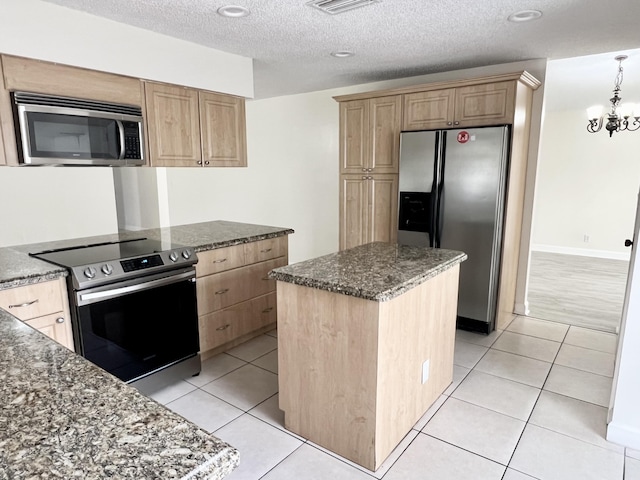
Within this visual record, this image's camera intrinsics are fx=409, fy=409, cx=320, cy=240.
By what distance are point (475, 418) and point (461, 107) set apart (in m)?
2.39

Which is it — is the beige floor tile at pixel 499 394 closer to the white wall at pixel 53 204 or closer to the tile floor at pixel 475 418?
the tile floor at pixel 475 418

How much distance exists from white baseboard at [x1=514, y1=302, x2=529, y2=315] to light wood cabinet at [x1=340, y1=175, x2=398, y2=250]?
1.39m

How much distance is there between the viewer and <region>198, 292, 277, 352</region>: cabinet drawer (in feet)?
9.64

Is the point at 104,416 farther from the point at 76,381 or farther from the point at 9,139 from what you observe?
the point at 9,139

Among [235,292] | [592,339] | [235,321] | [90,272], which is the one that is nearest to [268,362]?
[235,321]

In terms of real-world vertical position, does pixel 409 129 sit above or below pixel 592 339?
above

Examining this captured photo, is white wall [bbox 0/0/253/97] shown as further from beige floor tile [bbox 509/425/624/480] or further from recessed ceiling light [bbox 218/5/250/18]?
beige floor tile [bbox 509/425/624/480]

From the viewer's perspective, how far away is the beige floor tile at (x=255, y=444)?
1.92m

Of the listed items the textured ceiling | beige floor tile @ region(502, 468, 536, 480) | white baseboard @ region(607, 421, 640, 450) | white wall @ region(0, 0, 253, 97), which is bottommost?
beige floor tile @ region(502, 468, 536, 480)

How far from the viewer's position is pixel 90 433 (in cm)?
75

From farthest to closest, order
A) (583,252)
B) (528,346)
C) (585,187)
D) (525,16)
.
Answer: (583,252) < (585,187) < (528,346) < (525,16)

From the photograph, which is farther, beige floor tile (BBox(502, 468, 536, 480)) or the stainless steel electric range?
the stainless steel electric range

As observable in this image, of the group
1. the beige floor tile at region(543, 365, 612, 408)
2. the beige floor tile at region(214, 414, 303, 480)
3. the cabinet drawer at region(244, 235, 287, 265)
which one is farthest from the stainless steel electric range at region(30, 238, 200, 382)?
the beige floor tile at region(543, 365, 612, 408)

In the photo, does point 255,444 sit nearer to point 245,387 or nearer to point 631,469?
point 245,387
